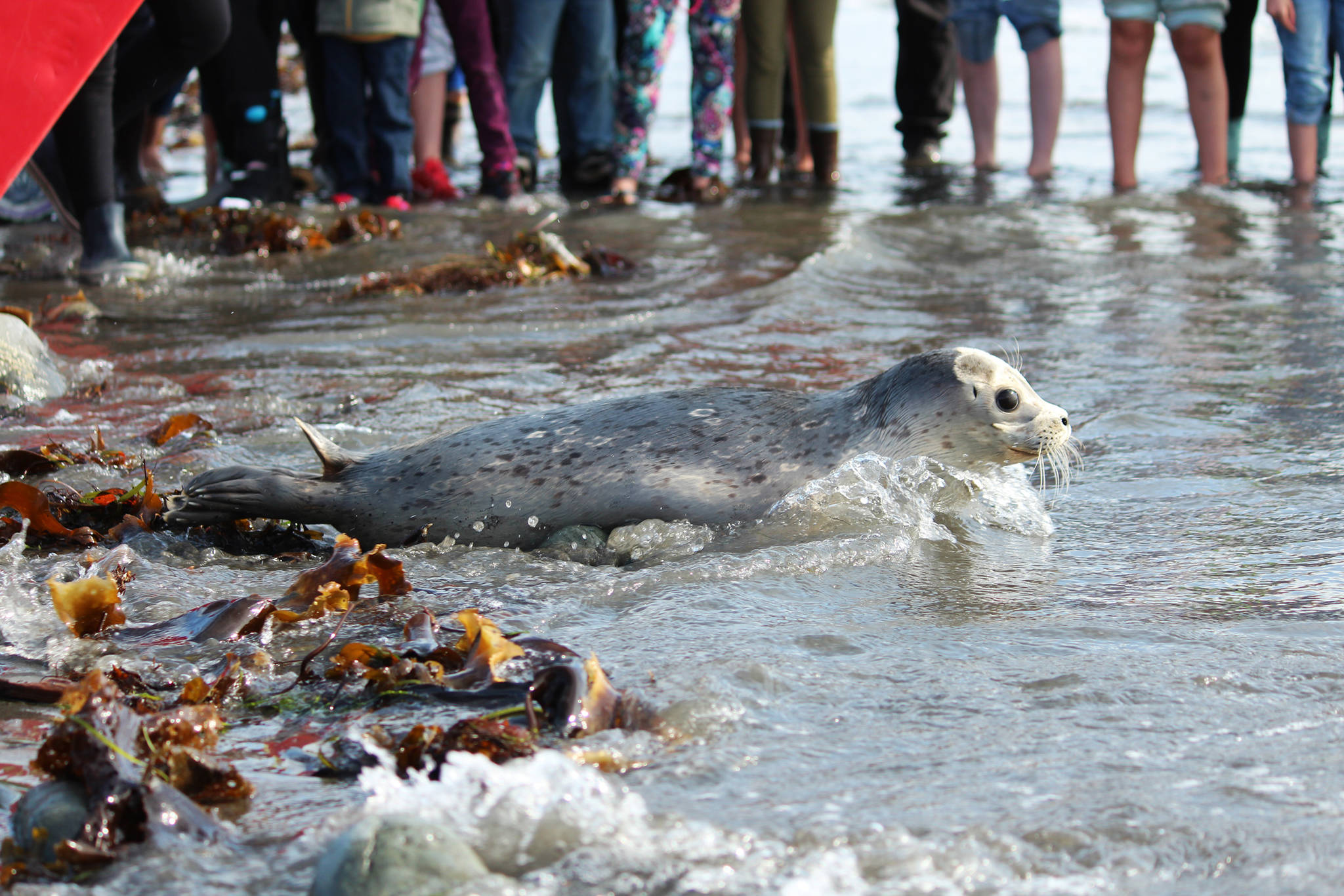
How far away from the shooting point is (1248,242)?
8.27 meters

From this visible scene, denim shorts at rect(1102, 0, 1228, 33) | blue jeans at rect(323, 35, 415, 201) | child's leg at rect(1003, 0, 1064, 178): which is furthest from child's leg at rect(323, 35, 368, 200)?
denim shorts at rect(1102, 0, 1228, 33)

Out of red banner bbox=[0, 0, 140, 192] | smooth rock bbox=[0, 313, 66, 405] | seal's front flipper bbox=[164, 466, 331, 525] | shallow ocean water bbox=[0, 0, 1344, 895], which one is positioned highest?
red banner bbox=[0, 0, 140, 192]

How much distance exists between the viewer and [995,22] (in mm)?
10961

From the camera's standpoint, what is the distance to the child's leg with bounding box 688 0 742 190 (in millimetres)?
10008

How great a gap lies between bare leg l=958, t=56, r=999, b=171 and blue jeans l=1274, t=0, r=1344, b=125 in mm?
2218

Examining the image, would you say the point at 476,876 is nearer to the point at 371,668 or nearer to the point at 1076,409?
the point at 371,668

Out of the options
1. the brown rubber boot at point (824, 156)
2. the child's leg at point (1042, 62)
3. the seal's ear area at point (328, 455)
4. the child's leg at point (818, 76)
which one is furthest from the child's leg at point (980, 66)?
the seal's ear area at point (328, 455)

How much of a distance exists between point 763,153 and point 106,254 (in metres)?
5.42

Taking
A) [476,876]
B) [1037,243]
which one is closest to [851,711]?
[476,876]

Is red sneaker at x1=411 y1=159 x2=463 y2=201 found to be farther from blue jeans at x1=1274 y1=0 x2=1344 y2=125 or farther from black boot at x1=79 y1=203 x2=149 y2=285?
blue jeans at x1=1274 y1=0 x2=1344 y2=125

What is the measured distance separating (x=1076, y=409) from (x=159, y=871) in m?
3.80

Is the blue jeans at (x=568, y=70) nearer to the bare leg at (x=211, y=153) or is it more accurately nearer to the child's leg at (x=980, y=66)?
the bare leg at (x=211, y=153)

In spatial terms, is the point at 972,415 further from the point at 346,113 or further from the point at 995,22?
the point at 995,22

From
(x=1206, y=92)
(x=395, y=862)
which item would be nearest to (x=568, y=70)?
(x=1206, y=92)
